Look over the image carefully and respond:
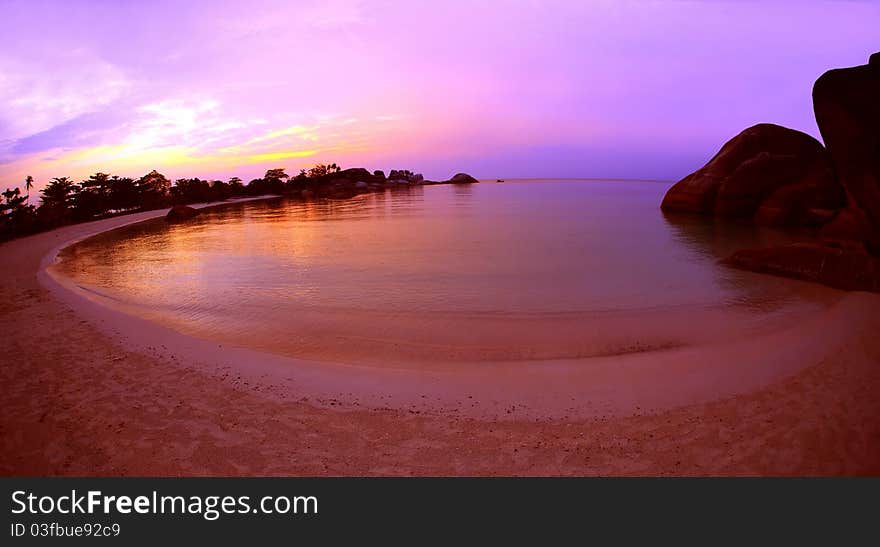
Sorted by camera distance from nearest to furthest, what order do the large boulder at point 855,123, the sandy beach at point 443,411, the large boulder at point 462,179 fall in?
the sandy beach at point 443,411 < the large boulder at point 855,123 < the large boulder at point 462,179

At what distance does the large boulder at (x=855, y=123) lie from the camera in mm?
8195

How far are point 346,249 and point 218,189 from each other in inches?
2814

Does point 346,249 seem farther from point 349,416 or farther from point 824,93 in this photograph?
point 824,93

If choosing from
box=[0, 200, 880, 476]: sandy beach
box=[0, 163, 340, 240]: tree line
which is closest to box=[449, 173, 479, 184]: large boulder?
box=[0, 163, 340, 240]: tree line

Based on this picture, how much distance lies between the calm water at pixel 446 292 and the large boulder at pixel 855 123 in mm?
3061

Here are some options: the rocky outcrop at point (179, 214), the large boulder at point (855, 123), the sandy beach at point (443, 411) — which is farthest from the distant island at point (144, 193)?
the large boulder at point (855, 123)

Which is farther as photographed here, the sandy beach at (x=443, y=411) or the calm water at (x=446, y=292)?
the calm water at (x=446, y=292)

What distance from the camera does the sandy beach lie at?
4.25m

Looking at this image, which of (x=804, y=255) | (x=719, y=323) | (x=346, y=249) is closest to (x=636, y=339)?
(x=719, y=323)

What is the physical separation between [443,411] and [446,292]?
702 centimetres

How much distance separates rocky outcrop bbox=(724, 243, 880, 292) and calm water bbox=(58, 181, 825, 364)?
865 millimetres

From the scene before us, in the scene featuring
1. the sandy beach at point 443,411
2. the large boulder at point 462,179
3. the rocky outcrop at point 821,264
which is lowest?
the sandy beach at point 443,411

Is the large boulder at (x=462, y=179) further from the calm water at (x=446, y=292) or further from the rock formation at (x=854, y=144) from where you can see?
the rock formation at (x=854, y=144)

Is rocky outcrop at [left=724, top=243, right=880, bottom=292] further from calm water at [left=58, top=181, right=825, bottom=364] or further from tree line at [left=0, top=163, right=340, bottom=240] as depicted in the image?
tree line at [left=0, top=163, right=340, bottom=240]
